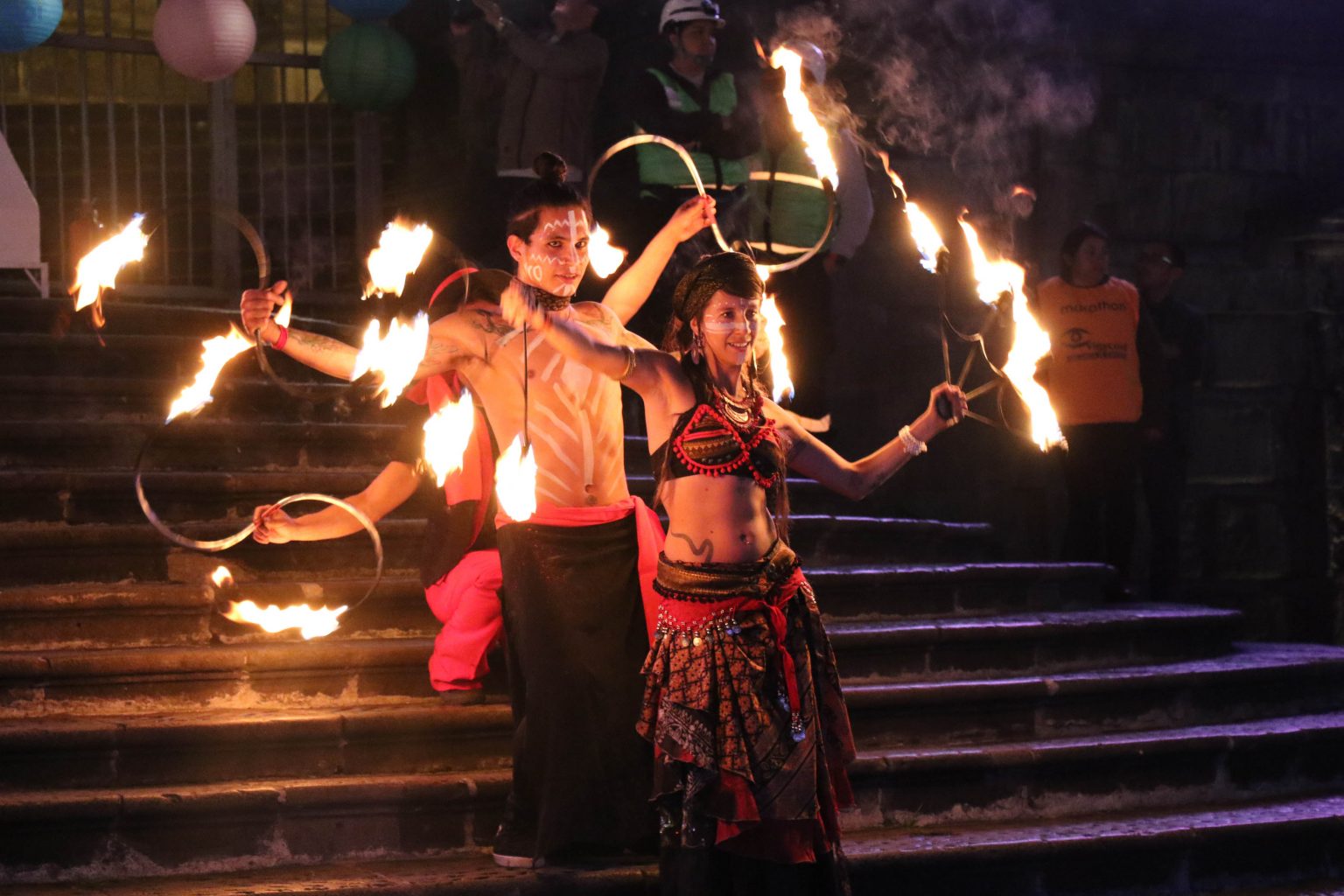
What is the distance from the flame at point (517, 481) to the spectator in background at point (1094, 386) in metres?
4.12

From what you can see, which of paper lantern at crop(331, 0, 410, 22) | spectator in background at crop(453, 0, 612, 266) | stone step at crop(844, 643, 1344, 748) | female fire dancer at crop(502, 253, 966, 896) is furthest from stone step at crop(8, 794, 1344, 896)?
paper lantern at crop(331, 0, 410, 22)

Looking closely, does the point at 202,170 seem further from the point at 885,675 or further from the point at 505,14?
the point at 885,675

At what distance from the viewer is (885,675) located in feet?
21.2

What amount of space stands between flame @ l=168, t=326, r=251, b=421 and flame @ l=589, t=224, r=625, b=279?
1.07 m

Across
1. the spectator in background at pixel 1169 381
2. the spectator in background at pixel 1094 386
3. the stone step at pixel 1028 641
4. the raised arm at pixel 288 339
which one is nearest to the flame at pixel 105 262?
the raised arm at pixel 288 339

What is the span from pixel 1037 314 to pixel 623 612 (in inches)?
160

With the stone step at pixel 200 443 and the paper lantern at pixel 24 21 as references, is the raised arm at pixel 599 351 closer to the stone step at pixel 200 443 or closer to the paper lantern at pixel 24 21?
the stone step at pixel 200 443

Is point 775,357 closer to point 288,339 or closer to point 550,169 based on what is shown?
point 550,169

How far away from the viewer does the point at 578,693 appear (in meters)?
4.84

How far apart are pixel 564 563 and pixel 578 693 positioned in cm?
38

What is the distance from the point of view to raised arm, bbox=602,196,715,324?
5.05 meters

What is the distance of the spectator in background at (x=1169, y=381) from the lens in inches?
337

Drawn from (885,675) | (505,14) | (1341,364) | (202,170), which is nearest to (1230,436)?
(1341,364)

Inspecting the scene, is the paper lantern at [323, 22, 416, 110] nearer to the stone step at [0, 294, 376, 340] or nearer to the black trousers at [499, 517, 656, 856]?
the stone step at [0, 294, 376, 340]
